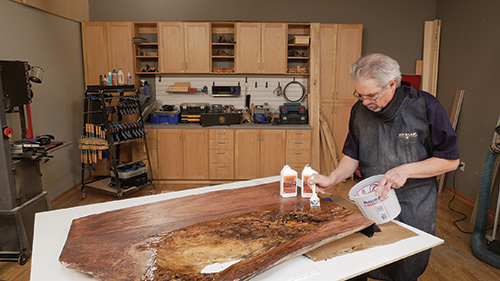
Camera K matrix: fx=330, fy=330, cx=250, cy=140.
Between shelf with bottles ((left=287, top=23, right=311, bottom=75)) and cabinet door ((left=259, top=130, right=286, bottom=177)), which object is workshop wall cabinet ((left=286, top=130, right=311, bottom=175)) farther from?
shelf with bottles ((left=287, top=23, right=311, bottom=75))

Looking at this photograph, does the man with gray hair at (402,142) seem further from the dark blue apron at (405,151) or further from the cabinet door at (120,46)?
the cabinet door at (120,46)

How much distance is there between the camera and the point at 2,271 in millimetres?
2740

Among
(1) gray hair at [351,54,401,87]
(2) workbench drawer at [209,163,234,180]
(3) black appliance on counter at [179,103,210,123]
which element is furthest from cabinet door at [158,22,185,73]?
(1) gray hair at [351,54,401,87]

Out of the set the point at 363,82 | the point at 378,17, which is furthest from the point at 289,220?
the point at 378,17

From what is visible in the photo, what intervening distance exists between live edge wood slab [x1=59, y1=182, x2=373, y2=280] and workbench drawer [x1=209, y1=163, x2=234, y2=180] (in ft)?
10.0

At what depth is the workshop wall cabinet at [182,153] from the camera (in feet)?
16.2

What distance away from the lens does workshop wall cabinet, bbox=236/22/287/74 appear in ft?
16.4

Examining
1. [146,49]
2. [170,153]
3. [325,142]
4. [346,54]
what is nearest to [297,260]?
[170,153]

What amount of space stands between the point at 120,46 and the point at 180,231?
4.37 metres

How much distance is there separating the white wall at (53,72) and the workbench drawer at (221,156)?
78.4 inches

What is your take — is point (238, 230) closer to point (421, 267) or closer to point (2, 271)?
point (421, 267)

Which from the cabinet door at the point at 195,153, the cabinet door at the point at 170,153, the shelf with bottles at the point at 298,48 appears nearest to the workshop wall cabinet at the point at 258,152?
the cabinet door at the point at 195,153

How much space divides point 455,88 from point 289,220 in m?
4.20

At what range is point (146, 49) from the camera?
531cm
